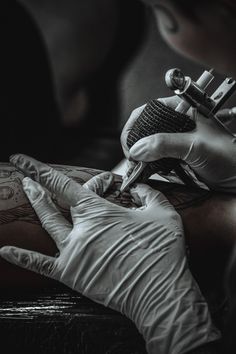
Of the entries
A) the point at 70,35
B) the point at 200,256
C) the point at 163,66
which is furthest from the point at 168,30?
the point at 163,66

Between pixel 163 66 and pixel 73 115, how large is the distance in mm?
1031

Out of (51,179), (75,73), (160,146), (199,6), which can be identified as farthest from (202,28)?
(51,179)

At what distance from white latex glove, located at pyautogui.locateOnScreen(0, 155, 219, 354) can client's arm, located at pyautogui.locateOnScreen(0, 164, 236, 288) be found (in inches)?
1.4

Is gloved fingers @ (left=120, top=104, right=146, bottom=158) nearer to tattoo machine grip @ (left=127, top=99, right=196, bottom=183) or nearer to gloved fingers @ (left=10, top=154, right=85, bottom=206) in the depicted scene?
tattoo machine grip @ (left=127, top=99, right=196, bottom=183)

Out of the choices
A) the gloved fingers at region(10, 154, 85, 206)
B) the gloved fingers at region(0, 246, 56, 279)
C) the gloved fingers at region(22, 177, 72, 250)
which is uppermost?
the gloved fingers at region(10, 154, 85, 206)

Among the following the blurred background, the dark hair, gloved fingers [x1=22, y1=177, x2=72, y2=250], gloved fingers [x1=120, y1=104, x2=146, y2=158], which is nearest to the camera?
the dark hair

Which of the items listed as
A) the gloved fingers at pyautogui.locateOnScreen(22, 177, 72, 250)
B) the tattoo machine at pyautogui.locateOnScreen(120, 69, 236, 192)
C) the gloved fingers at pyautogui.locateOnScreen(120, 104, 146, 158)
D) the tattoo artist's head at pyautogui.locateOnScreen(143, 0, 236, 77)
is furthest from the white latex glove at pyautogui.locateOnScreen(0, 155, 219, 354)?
the tattoo artist's head at pyautogui.locateOnScreen(143, 0, 236, 77)

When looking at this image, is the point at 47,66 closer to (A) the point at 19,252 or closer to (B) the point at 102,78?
(B) the point at 102,78

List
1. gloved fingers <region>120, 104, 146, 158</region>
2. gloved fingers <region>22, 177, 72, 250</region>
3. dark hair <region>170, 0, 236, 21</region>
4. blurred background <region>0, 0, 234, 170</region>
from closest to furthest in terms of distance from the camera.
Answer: dark hair <region>170, 0, 236, 21</region>
blurred background <region>0, 0, 234, 170</region>
gloved fingers <region>22, 177, 72, 250</region>
gloved fingers <region>120, 104, 146, 158</region>

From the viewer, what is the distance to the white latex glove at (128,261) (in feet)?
4.16

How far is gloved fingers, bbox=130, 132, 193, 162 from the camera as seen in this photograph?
1.43 meters

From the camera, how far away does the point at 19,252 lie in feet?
4.36

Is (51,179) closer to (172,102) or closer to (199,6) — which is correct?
(172,102)

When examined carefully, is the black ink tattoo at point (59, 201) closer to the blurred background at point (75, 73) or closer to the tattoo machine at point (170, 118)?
the tattoo machine at point (170, 118)
